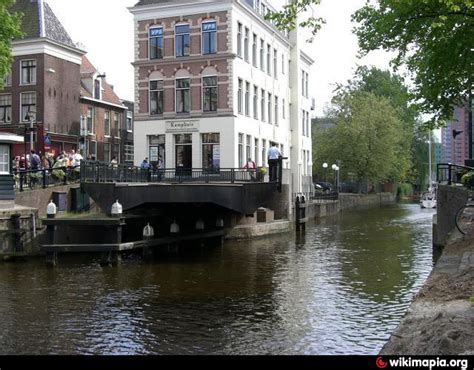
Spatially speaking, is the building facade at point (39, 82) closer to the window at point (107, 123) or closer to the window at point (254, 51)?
the window at point (107, 123)

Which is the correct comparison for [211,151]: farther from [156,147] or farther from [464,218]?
[464,218]

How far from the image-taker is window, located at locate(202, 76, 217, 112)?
121 ft

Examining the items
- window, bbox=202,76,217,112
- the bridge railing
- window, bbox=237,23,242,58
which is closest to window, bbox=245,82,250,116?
window, bbox=237,23,242,58

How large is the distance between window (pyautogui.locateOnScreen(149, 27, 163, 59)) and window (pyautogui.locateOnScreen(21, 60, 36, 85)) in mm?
9364

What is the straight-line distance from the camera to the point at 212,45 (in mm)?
36688

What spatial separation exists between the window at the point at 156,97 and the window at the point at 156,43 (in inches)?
67.1

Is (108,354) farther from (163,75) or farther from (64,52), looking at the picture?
(64,52)

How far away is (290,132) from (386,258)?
93.0 ft

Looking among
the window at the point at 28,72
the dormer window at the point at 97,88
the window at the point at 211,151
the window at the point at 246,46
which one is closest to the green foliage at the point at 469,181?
the window at the point at 211,151

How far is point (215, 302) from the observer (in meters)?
14.4

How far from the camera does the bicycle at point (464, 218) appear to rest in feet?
58.3

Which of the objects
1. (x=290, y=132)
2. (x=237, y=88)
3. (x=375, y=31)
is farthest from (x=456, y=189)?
(x=290, y=132)

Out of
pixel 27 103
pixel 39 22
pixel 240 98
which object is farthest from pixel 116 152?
pixel 240 98

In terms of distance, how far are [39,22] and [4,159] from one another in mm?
22578
